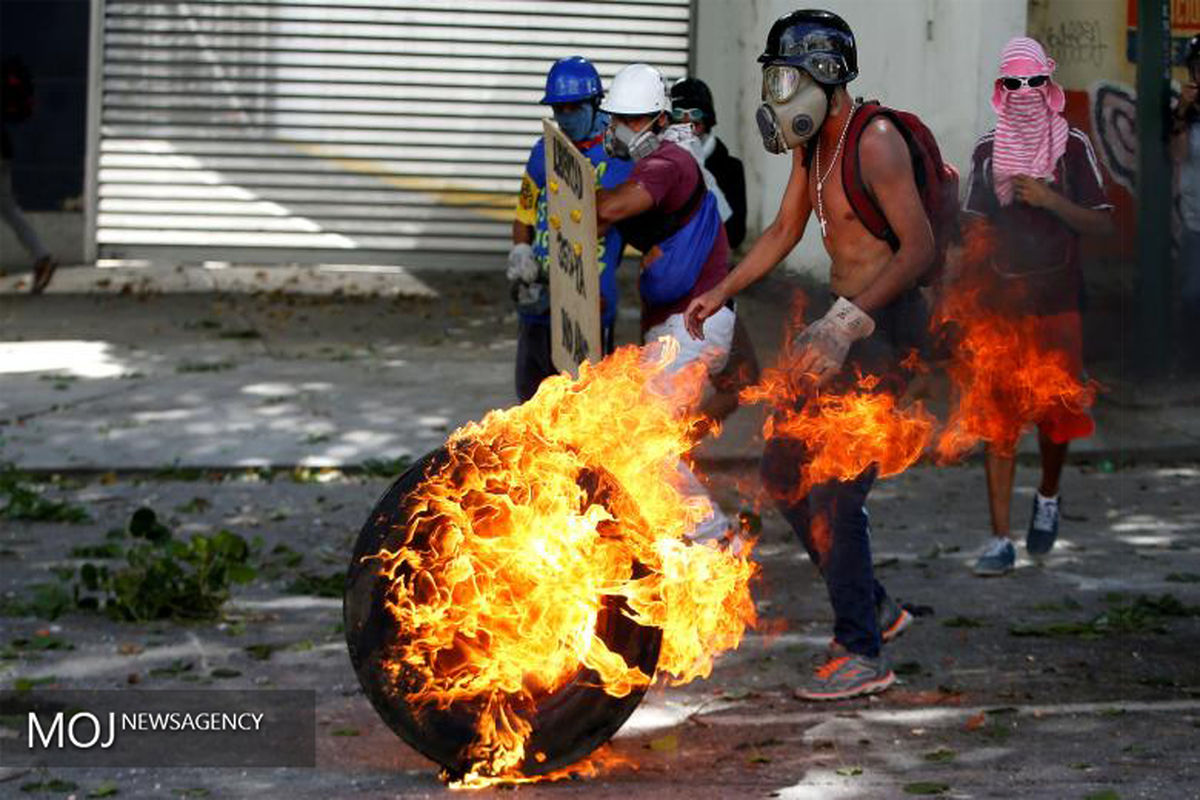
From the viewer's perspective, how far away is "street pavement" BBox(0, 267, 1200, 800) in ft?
17.7

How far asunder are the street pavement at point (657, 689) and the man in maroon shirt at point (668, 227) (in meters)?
0.62

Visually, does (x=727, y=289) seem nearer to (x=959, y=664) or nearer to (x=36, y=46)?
(x=959, y=664)

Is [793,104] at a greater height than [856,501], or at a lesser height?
greater

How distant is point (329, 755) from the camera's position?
5.46 meters

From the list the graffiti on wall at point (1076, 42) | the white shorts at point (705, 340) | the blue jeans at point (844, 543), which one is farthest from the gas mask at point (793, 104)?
the graffiti on wall at point (1076, 42)

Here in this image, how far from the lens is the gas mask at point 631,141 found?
708cm

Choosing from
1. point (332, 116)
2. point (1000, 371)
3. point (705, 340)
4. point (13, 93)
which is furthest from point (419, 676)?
point (332, 116)

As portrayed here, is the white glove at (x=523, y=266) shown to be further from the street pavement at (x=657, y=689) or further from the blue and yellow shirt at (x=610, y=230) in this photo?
the street pavement at (x=657, y=689)

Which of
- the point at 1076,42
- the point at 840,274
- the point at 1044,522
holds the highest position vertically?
the point at 1076,42

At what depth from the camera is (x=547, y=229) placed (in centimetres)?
745

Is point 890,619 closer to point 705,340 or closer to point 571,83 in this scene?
point 705,340

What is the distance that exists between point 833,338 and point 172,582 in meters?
2.59

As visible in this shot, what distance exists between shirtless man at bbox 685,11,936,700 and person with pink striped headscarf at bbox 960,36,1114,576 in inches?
58.5

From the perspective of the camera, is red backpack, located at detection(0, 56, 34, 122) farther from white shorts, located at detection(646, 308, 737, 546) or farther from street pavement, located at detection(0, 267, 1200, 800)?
white shorts, located at detection(646, 308, 737, 546)
